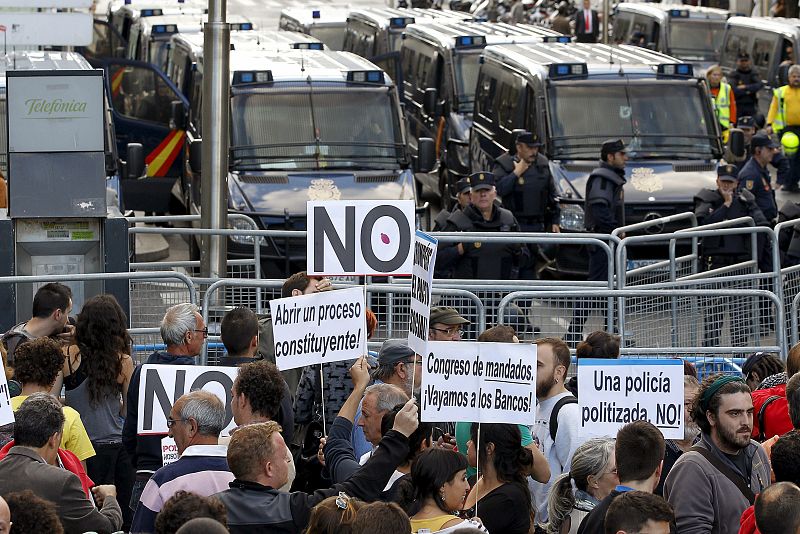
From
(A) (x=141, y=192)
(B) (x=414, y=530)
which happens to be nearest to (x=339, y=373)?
(B) (x=414, y=530)

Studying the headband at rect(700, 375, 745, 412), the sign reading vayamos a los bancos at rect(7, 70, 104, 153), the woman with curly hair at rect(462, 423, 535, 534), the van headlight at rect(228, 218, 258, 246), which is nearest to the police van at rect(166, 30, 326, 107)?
the van headlight at rect(228, 218, 258, 246)

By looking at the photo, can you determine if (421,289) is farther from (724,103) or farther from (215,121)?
(724,103)

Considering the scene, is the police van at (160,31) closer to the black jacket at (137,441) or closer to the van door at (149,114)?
the van door at (149,114)

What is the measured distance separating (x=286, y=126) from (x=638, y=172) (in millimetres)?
3430

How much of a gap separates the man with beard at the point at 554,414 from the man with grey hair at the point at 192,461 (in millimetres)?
1601

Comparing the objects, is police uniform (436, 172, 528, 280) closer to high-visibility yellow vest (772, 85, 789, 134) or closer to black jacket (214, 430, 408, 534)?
black jacket (214, 430, 408, 534)

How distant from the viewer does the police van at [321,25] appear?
26891 mm

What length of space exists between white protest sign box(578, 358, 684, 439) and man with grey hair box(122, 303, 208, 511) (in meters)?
2.00

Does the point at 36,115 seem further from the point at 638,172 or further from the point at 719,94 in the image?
the point at 719,94

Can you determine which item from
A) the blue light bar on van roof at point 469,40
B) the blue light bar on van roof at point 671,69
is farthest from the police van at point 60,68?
the blue light bar on van roof at point 469,40

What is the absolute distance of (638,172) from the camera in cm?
1541

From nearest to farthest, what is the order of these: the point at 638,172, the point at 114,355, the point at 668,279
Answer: the point at 114,355
the point at 668,279
the point at 638,172

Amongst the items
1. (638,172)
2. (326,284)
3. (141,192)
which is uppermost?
(326,284)

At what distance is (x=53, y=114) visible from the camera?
11008mm
